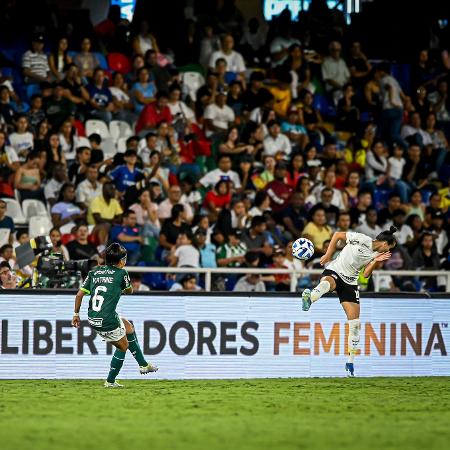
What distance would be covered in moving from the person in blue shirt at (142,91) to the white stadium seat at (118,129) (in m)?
0.66

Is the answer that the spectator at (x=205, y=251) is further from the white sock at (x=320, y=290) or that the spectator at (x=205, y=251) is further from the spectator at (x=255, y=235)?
the white sock at (x=320, y=290)

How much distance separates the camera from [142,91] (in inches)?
899

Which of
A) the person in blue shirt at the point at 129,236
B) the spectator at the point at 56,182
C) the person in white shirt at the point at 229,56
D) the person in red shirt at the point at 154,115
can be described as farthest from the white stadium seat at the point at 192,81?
the person in blue shirt at the point at 129,236

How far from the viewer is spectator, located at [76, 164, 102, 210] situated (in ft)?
66.7

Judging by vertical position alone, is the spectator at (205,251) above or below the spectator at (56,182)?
below

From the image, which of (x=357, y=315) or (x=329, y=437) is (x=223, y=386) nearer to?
(x=357, y=315)

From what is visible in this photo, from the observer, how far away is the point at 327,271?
1666cm

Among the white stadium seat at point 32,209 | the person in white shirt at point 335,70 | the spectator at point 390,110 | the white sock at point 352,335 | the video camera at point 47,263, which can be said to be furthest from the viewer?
the person in white shirt at point 335,70

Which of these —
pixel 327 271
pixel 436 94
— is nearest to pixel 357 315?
pixel 327 271

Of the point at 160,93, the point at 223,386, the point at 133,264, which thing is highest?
the point at 160,93

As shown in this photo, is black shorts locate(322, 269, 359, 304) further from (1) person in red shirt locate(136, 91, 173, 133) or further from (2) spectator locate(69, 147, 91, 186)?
(1) person in red shirt locate(136, 91, 173, 133)

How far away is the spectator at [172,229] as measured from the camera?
1977 cm

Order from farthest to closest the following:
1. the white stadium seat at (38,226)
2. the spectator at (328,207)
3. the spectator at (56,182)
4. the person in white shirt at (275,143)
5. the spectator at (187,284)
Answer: the person in white shirt at (275,143) → the spectator at (328,207) → the spectator at (56,182) → the white stadium seat at (38,226) → the spectator at (187,284)

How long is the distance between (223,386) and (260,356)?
191 cm
